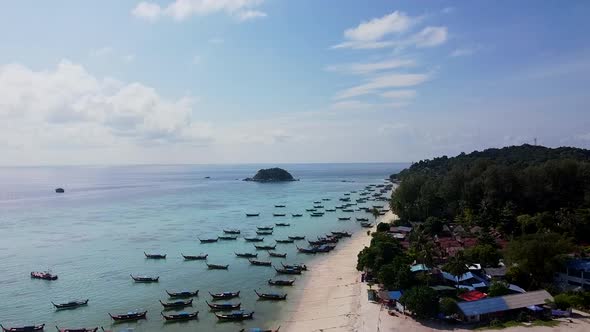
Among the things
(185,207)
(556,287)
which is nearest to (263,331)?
(556,287)

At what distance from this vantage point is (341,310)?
40.5 metres

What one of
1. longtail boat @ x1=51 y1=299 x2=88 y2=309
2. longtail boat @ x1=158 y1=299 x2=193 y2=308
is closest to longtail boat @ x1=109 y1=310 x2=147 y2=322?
longtail boat @ x1=158 y1=299 x2=193 y2=308

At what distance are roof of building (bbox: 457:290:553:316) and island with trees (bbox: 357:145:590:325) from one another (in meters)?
0.56

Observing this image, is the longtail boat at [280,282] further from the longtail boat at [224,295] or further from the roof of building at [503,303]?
the roof of building at [503,303]

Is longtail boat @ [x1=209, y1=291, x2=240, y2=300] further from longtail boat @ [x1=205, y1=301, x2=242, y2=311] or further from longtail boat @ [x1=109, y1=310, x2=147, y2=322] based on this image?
longtail boat @ [x1=109, y1=310, x2=147, y2=322]

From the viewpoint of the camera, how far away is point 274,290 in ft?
159

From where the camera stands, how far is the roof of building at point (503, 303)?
34.5 m

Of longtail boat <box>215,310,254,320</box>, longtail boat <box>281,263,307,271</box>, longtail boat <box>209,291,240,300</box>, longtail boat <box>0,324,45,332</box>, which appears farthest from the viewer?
longtail boat <box>281,263,307,271</box>

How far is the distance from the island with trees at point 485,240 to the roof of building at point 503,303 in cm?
56

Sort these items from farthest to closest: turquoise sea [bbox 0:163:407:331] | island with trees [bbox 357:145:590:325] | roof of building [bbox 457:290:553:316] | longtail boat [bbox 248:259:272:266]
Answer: longtail boat [bbox 248:259:272:266] < turquoise sea [bbox 0:163:407:331] < island with trees [bbox 357:145:590:325] < roof of building [bbox 457:290:553:316]

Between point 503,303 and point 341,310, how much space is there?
13.6m

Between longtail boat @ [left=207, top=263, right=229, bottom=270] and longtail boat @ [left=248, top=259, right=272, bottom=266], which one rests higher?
longtail boat @ [left=248, top=259, right=272, bottom=266]

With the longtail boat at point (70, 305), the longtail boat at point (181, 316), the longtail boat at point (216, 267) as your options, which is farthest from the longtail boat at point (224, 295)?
the longtail boat at point (70, 305)

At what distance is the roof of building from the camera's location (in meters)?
34.5
